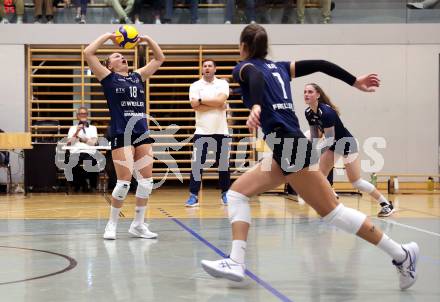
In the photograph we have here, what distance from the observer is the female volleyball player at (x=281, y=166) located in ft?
14.8

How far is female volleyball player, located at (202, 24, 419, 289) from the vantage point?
4.52m

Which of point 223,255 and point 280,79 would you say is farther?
point 223,255

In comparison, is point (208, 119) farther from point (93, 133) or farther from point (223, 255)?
point (223, 255)

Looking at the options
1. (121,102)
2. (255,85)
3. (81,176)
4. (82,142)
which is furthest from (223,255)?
(81,176)

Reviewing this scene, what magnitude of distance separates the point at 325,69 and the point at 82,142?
985 cm

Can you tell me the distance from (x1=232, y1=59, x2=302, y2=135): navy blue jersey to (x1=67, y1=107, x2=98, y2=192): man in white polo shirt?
30.3 ft

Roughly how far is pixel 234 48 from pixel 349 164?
7.35 meters

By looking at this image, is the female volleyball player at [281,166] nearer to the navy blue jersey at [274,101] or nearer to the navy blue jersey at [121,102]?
the navy blue jersey at [274,101]

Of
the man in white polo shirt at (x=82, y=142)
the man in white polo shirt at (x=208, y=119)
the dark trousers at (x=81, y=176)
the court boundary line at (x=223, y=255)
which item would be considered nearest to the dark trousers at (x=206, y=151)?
the man in white polo shirt at (x=208, y=119)

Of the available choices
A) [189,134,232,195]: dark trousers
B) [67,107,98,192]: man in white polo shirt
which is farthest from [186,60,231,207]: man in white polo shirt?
[67,107,98,192]: man in white polo shirt

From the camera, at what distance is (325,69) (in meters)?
4.70

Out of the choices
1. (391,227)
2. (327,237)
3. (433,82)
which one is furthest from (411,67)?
(327,237)

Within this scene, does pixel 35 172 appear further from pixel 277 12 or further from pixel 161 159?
pixel 277 12

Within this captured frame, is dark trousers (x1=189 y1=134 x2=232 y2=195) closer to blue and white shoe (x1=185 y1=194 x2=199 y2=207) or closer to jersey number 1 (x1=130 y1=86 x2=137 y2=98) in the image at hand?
blue and white shoe (x1=185 y1=194 x2=199 y2=207)
